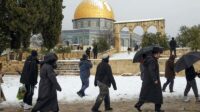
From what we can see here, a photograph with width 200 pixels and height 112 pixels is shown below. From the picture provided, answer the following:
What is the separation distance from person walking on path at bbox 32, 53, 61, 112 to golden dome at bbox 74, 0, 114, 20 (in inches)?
2614

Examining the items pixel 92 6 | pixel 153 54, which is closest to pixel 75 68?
pixel 153 54

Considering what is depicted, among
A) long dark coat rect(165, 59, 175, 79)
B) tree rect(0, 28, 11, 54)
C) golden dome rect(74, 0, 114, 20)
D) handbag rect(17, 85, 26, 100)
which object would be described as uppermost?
golden dome rect(74, 0, 114, 20)

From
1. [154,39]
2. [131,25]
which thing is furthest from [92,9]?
[154,39]

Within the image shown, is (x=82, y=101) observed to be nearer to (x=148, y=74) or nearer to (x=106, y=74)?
(x=106, y=74)

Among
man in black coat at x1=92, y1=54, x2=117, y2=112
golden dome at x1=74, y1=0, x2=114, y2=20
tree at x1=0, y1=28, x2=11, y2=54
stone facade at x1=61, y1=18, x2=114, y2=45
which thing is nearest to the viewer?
man in black coat at x1=92, y1=54, x2=117, y2=112

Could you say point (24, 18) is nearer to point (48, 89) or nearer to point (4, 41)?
point (4, 41)

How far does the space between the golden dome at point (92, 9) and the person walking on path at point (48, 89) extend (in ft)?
218

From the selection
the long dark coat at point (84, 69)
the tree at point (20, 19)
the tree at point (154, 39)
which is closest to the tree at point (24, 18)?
the tree at point (20, 19)

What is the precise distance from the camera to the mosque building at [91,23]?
75312 mm

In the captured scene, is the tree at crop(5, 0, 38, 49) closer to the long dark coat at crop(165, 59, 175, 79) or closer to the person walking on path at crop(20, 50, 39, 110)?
the long dark coat at crop(165, 59, 175, 79)

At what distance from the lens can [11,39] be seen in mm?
23969

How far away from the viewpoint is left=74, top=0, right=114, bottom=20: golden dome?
74875mm

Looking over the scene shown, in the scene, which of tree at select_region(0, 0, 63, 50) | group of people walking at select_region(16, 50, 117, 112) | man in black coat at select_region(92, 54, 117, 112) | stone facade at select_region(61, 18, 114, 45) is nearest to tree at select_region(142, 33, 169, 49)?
tree at select_region(0, 0, 63, 50)

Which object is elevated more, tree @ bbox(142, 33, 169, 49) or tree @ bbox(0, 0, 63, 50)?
tree @ bbox(0, 0, 63, 50)
